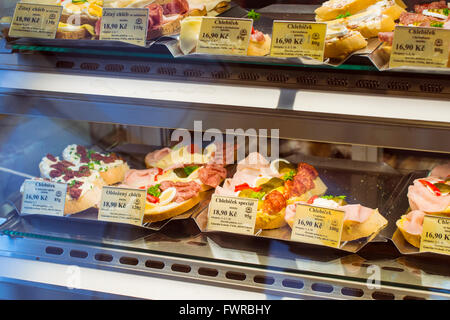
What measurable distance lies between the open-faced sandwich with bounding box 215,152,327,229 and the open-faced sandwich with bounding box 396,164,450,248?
0.34 metres

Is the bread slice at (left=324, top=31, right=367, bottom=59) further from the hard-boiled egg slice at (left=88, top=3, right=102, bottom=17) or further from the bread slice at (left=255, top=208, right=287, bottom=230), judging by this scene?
the hard-boiled egg slice at (left=88, top=3, right=102, bottom=17)

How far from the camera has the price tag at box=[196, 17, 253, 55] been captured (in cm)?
137

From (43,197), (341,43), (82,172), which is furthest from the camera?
(82,172)

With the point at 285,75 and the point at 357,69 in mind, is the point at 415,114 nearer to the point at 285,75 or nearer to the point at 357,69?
the point at 357,69

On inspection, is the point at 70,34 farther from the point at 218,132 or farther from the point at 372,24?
the point at 372,24

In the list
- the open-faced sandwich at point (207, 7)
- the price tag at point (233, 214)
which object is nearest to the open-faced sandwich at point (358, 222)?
the price tag at point (233, 214)

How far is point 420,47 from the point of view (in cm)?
124

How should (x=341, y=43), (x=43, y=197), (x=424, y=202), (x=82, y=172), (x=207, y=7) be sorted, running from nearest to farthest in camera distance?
1. (x=341, y=43)
2. (x=424, y=202)
3. (x=43, y=197)
4. (x=207, y=7)
5. (x=82, y=172)

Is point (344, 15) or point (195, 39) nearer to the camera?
point (195, 39)

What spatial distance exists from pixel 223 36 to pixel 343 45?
326 mm

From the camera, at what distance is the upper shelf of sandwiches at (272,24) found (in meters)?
1.37

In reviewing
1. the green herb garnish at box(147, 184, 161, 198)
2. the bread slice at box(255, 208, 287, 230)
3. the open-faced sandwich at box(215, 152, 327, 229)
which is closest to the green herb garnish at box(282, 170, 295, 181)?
the open-faced sandwich at box(215, 152, 327, 229)

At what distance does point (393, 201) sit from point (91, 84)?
3.61 feet

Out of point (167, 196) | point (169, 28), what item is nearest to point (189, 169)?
point (167, 196)
